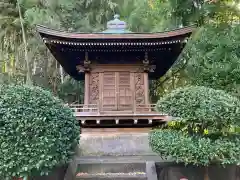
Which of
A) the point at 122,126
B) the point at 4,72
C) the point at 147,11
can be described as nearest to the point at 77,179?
the point at 122,126

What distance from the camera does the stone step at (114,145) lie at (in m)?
9.59

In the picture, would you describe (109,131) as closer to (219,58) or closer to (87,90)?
(87,90)

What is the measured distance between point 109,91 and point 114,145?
72.6 inches

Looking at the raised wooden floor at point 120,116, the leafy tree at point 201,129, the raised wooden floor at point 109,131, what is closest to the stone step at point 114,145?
the raised wooden floor at point 109,131

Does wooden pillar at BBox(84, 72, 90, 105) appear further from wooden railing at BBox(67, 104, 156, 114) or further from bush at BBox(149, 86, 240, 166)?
bush at BBox(149, 86, 240, 166)

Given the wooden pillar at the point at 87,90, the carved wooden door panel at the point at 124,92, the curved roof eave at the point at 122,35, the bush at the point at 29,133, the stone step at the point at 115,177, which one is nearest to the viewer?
the bush at the point at 29,133

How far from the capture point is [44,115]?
593 centimetres

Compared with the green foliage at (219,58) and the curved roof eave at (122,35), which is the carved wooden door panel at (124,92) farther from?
the green foliage at (219,58)

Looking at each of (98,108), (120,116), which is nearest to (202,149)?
(120,116)

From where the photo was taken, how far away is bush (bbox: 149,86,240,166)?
240 inches

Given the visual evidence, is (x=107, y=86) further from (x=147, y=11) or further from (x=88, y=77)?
(x=147, y=11)

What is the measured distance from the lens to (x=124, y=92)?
10.2m

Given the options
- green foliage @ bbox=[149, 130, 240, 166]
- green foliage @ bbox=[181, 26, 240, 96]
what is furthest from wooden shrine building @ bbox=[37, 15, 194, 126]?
green foliage @ bbox=[149, 130, 240, 166]

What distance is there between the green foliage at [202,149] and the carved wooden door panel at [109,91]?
12.3 ft
